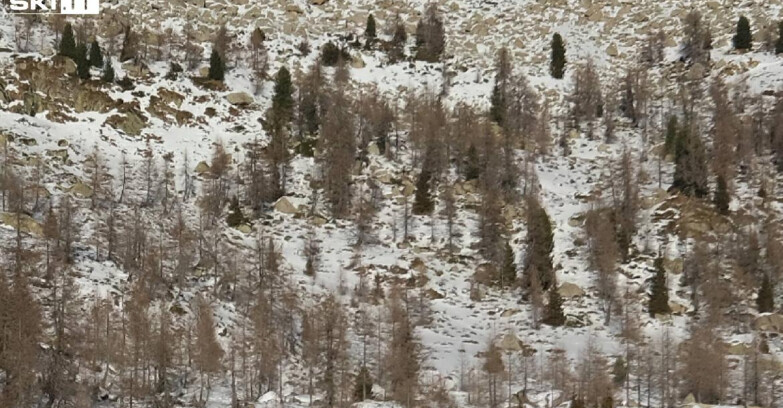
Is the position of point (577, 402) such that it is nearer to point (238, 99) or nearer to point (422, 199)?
point (422, 199)

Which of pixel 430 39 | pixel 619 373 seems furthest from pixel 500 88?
pixel 619 373

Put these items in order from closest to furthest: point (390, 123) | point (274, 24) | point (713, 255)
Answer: point (713, 255) → point (390, 123) → point (274, 24)

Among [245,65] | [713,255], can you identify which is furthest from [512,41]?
[713,255]

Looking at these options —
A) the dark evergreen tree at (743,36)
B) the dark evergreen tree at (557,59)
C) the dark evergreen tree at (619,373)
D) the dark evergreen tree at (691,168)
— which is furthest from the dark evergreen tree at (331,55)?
the dark evergreen tree at (619,373)

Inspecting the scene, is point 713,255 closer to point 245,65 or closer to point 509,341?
point 509,341

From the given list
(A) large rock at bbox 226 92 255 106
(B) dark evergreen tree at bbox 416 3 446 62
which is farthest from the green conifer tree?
(A) large rock at bbox 226 92 255 106
